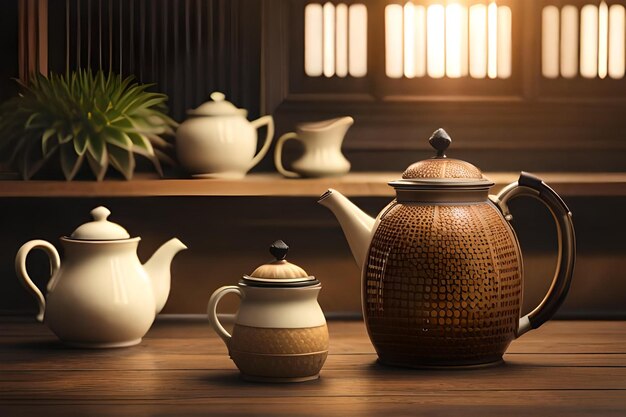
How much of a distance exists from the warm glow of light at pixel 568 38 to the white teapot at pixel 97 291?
931mm

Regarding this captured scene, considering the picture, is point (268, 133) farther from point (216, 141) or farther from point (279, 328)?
point (279, 328)

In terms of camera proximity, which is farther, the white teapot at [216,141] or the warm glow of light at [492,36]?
the warm glow of light at [492,36]

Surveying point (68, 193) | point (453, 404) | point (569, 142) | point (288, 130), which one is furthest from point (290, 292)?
point (569, 142)

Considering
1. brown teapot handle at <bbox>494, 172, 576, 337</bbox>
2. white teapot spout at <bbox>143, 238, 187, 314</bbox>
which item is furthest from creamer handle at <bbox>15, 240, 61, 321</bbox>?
brown teapot handle at <bbox>494, 172, 576, 337</bbox>

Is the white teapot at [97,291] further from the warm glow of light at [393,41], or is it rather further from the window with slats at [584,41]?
the window with slats at [584,41]

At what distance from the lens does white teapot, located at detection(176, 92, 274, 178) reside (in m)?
1.96

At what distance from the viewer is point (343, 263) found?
208cm

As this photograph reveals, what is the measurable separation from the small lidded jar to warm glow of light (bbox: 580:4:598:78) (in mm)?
951

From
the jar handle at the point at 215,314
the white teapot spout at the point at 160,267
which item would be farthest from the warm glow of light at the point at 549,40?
the jar handle at the point at 215,314

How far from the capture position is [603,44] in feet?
7.27

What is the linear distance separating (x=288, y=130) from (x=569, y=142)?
20.4 inches

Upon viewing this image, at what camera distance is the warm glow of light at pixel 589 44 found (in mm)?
2207

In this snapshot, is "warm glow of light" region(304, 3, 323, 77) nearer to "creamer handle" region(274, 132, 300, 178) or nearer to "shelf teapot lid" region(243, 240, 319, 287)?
"creamer handle" region(274, 132, 300, 178)

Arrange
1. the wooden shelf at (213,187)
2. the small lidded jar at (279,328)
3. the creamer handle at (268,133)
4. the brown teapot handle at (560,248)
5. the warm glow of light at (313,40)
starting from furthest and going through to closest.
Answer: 1. the warm glow of light at (313,40)
2. the creamer handle at (268,133)
3. the wooden shelf at (213,187)
4. the brown teapot handle at (560,248)
5. the small lidded jar at (279,328)
